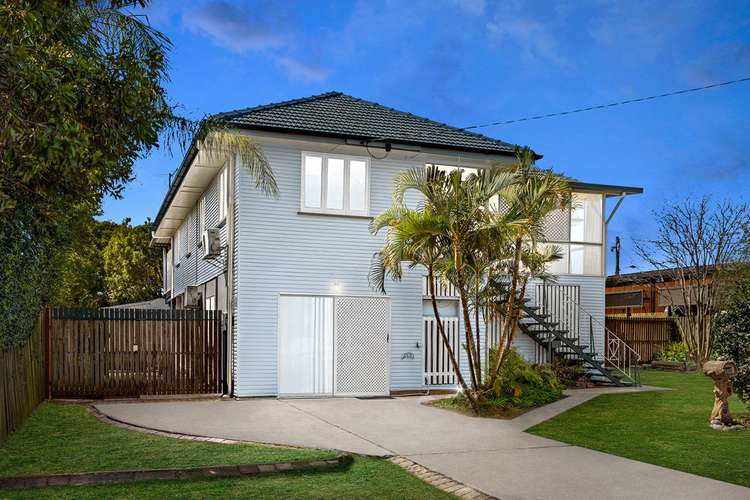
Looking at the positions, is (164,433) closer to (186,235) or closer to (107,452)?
(107,452)

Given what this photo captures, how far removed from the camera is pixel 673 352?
2525cm

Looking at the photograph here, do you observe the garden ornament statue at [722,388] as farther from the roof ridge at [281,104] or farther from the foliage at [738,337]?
the roof ridge at [281,104]

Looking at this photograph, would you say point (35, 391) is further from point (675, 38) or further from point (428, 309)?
point (675, 38)

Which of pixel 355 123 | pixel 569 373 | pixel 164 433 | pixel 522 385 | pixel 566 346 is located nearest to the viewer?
pixel 164 433

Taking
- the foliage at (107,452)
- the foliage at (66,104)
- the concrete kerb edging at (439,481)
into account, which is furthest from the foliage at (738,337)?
the foliage at (66,104)

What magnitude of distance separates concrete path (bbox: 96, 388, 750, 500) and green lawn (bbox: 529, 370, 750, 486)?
0.39 metres

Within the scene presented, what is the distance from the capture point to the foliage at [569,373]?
17203 mm

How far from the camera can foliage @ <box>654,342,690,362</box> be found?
80.7 ft

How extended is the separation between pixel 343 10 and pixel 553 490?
10.4 meters

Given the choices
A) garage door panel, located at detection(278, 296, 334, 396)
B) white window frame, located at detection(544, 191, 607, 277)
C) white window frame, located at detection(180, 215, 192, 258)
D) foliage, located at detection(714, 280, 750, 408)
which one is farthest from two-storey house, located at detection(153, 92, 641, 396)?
foliage, located at detection(714, 280, 750, 408)

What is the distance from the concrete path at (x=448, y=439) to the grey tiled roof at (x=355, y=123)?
562cm

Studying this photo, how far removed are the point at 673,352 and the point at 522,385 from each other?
44.3ft

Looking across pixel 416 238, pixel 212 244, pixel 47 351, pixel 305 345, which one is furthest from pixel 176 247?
pixel 416 238

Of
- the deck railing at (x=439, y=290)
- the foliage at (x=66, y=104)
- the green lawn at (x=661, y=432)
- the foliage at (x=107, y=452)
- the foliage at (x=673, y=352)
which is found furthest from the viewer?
the foliage at (x=673, y=352)
